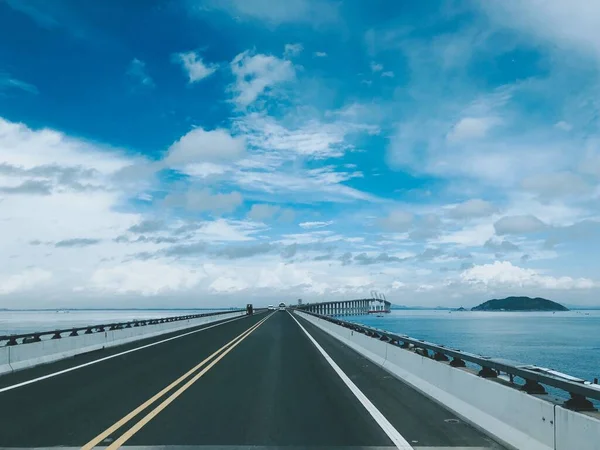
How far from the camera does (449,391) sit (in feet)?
36.1

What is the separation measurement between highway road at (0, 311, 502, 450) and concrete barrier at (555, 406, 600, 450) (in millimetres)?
1451

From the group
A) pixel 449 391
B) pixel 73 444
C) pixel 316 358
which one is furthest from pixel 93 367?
pixel 449 391

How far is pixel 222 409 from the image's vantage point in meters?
10.7

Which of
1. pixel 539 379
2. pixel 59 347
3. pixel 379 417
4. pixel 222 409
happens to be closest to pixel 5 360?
pixel 59 347

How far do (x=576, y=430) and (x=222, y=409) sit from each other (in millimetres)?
6498

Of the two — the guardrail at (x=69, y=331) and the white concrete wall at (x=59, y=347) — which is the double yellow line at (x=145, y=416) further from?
the guardrail at (x=69, y=331)

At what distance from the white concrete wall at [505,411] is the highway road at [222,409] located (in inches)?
10.7

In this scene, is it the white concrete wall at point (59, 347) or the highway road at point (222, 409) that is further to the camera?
the white concrete wall at point (59, 347)

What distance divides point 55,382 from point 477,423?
34.5 ft

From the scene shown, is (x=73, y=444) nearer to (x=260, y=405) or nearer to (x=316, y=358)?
(x=260, y=405)

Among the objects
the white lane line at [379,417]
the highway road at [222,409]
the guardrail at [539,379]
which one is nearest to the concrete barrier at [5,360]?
the highway road at [222,409]

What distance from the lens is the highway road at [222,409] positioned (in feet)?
27.0

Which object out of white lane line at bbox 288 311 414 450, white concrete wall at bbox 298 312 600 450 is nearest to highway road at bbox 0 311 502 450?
white lane line at bbox 288 311 414 450

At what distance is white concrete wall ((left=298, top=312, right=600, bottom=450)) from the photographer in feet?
20.6
